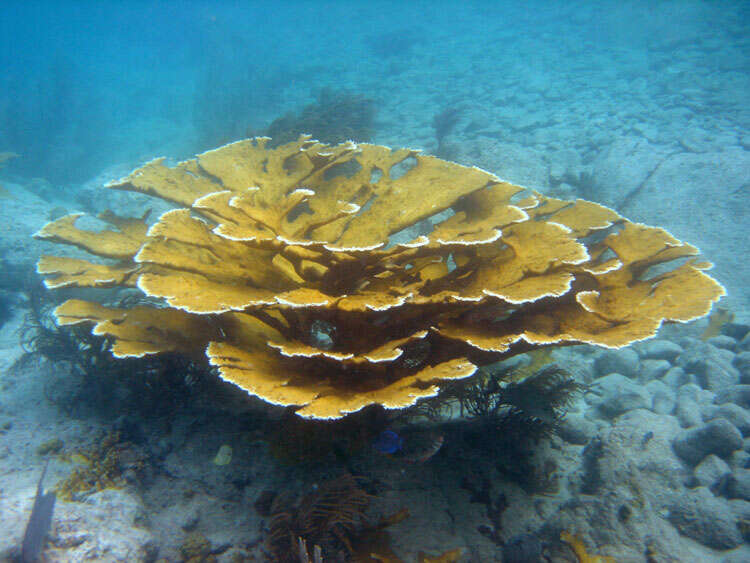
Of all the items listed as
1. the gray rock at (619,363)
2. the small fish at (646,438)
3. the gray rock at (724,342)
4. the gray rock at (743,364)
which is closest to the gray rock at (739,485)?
the small fish at (646,438)

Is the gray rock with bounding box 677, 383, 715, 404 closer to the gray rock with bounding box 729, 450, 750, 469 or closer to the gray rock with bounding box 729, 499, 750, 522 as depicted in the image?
the gray rock with bounding box 729, 450, 750, 469

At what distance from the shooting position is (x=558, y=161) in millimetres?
9234

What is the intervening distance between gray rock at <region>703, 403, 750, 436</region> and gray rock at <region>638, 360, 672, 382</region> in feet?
3.35

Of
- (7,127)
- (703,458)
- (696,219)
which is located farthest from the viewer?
(7,127)

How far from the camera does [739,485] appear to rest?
133 inches

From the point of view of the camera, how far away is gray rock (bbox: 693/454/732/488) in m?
3.52

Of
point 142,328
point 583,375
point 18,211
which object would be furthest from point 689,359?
point 18,211

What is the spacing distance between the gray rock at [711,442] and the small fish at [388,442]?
122 inches

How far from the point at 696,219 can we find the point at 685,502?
611 cm

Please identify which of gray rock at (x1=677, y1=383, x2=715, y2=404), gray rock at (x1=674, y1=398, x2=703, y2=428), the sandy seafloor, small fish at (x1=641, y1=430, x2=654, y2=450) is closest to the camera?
the sandy seafloor

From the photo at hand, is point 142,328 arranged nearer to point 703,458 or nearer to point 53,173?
point 703,458

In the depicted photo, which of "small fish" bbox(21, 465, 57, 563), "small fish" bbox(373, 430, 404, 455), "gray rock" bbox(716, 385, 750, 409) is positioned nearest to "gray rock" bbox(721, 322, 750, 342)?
"gray rock" bbox(716, 385, 750, 409)

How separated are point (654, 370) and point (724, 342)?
1117mm

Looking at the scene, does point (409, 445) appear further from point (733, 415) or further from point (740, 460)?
point (733, 415)
